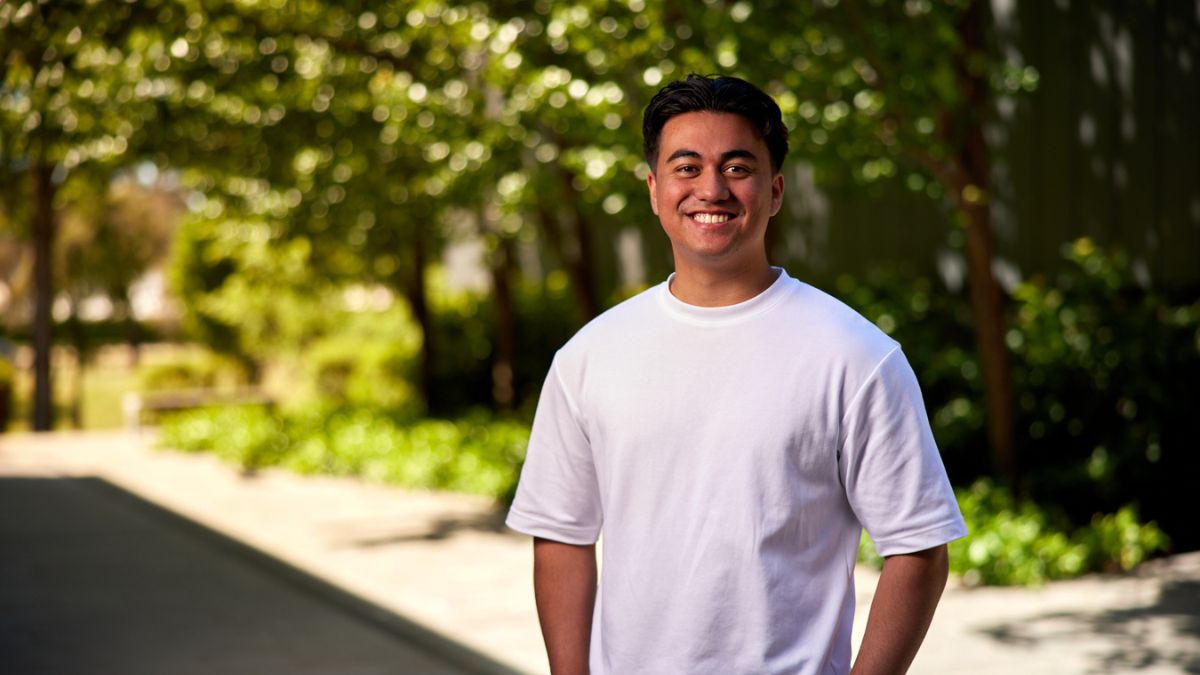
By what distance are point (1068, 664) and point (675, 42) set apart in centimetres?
416

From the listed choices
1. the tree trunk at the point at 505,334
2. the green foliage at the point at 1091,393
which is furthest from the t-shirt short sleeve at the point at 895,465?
the tree trunk at the point at 505,334

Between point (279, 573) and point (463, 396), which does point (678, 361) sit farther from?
point (463, 396)

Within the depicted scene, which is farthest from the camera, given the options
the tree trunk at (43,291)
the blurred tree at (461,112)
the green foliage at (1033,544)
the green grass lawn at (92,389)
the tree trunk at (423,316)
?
the green grass lawn at (92,389)

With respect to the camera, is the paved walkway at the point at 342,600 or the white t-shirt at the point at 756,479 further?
the paved walkway at the point at 342,600

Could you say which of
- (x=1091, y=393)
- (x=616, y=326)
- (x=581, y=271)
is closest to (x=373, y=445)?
(x=581, y=271)

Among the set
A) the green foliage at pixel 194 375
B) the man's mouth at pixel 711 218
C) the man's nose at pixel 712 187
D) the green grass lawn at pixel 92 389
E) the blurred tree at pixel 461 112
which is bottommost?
the green grass lawn at pixel 92 389

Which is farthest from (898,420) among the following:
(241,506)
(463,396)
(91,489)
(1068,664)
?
(463,396)

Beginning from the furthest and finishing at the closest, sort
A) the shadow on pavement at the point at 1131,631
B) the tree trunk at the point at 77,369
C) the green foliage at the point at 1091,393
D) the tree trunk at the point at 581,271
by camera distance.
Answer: the tree trunk at the point at 77,369 → the tree trunk at the point at 581,271 → the green foliage at the point at 1091,393 → the shadow on pavement at the point at 1131,631

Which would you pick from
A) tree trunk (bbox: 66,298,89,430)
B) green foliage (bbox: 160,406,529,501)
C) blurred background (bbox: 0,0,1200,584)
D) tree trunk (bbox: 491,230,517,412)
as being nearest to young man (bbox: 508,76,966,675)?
blurred background (bbox: 0,0,1200,584)

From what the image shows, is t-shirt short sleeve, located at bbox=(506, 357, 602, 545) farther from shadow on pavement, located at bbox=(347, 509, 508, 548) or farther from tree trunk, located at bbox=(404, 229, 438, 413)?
tree trunk, located at bbox=(404, 229, 438, 413)

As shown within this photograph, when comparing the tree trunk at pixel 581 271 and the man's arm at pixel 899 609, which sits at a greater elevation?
the tree trunk at pixel 581 271

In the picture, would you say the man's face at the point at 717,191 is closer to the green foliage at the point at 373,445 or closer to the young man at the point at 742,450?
the young man at the point at 742,450

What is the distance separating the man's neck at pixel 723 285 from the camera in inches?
94.6

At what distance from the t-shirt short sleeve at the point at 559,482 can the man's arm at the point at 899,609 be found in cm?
57
